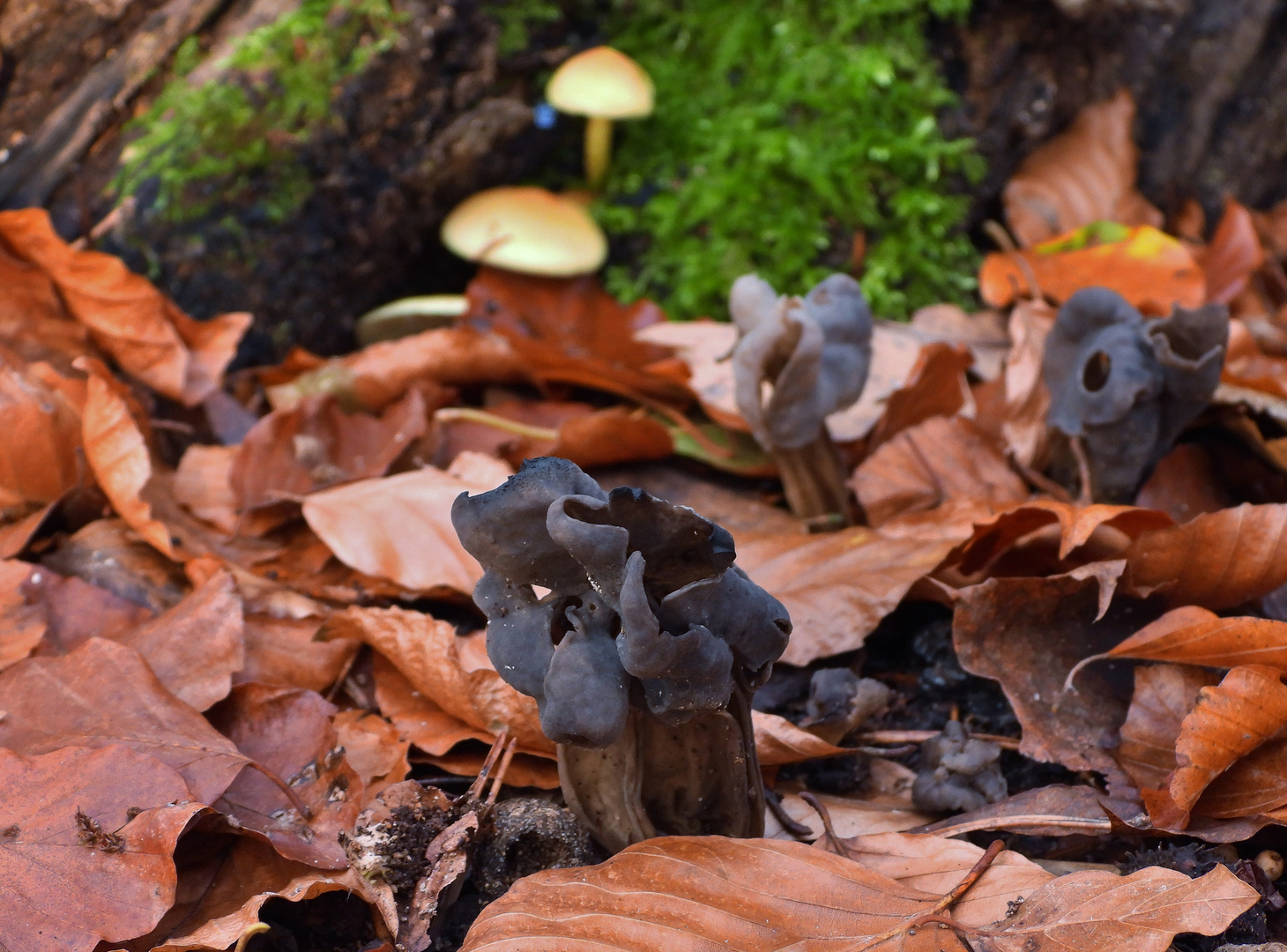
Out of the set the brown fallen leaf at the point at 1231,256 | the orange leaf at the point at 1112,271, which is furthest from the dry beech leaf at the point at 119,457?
the brown fallen leaf at the point at 1231,256

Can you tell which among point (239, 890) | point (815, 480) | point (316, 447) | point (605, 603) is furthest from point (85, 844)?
point (815, 480)

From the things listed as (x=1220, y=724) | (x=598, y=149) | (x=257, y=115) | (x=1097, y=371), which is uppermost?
(x=257, y=115)

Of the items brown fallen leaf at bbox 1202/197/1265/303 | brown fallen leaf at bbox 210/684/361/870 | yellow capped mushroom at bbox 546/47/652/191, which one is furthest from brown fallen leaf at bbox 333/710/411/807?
brown fallen leaf at bbox 1202/197/1265/303

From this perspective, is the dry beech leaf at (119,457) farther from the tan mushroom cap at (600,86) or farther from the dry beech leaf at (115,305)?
the tan mushroom cap at (600,86)

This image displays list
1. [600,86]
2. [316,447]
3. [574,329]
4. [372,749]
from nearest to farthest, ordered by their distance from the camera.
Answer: [372,749], [316,447], [600,86], [574,329]

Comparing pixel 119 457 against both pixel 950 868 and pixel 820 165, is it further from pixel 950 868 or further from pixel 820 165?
pixel 820 165

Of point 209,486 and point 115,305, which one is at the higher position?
point 115,305

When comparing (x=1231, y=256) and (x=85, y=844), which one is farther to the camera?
(x=1231, y=256)
